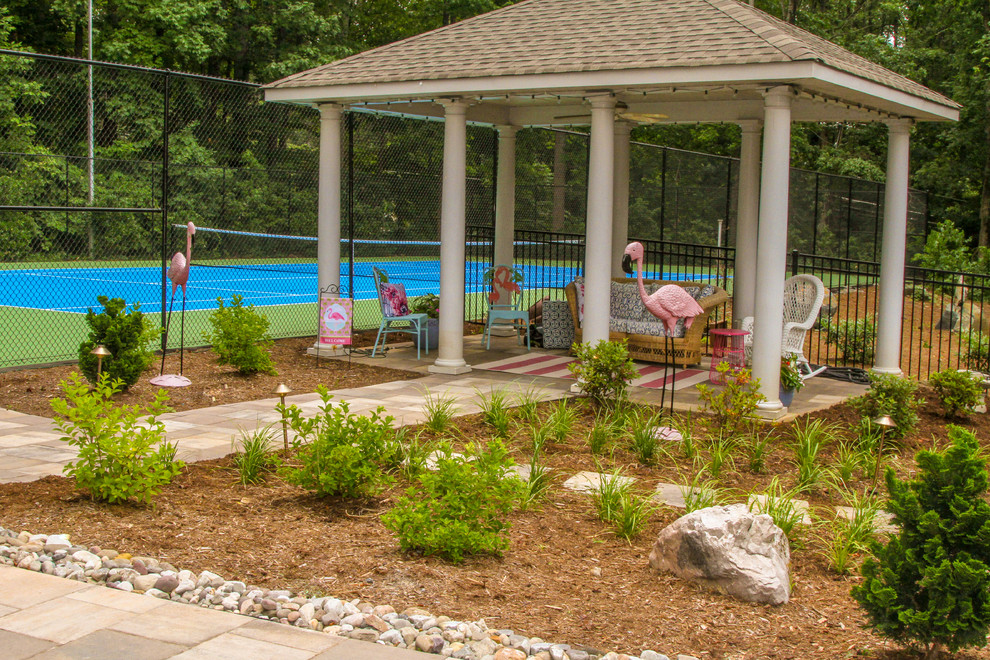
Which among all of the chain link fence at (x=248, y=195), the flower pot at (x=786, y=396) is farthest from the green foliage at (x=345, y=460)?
the chain link fence at (x=248, y=195)

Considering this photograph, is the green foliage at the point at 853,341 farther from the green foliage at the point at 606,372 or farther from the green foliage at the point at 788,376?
the green foliage at the point at 606,372

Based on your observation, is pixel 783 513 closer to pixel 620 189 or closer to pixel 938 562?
pixel 938 562

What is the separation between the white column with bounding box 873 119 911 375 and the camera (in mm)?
11703

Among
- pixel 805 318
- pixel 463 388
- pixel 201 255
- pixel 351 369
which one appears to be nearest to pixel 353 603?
pixel 463 388

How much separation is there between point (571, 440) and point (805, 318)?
14.6 feet

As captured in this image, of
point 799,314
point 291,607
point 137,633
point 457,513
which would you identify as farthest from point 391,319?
point 137,633

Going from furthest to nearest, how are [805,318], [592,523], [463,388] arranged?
[805,318], [463,388], [592,523]

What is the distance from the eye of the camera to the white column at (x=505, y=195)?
14758 millimetres

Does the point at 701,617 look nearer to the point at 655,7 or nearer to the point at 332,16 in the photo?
the point at 655,7

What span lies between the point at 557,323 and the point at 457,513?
8431 mm

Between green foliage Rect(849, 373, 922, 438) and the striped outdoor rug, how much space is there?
2586mm

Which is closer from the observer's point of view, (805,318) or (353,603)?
(353,603)

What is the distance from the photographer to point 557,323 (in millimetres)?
13633

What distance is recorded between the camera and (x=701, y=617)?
4766mm
